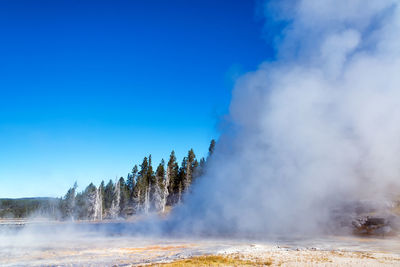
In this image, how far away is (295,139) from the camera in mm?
26750

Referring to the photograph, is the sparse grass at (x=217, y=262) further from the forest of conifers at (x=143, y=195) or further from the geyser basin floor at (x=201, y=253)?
the forest of conifers at (x=143, y=195)

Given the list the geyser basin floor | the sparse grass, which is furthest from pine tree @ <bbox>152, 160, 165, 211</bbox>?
the sparse grass

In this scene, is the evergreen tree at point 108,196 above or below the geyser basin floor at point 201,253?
above

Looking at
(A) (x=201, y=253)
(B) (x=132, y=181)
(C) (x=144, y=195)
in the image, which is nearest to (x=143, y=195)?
(C) (x=144, y=195)

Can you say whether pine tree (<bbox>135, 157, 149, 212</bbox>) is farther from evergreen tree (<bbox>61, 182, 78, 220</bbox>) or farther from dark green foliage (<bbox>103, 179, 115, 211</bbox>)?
evergreen tree (<bbox>61, 182, 78, 220</bbox>)

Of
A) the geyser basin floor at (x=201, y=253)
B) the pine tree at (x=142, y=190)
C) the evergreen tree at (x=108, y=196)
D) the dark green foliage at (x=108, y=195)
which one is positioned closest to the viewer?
the geyser basin floor at (x=201, y=253)

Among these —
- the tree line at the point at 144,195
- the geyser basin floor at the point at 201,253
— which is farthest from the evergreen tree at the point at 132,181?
the geyser basin floor at the point at 201,253

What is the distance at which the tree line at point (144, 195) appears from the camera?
45125mm

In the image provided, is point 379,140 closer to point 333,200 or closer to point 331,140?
point 331,140

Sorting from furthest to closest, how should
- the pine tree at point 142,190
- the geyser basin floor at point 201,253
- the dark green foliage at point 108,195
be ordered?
the dark green foliage at point 108,195, the pine tree at point 142,190, the geyser basin floor at point 201,253

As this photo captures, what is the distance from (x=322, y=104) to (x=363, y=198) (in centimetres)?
966

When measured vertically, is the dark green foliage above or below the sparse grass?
above

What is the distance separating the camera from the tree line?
45.1m

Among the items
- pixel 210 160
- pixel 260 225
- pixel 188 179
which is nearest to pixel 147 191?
pixel 188 179
